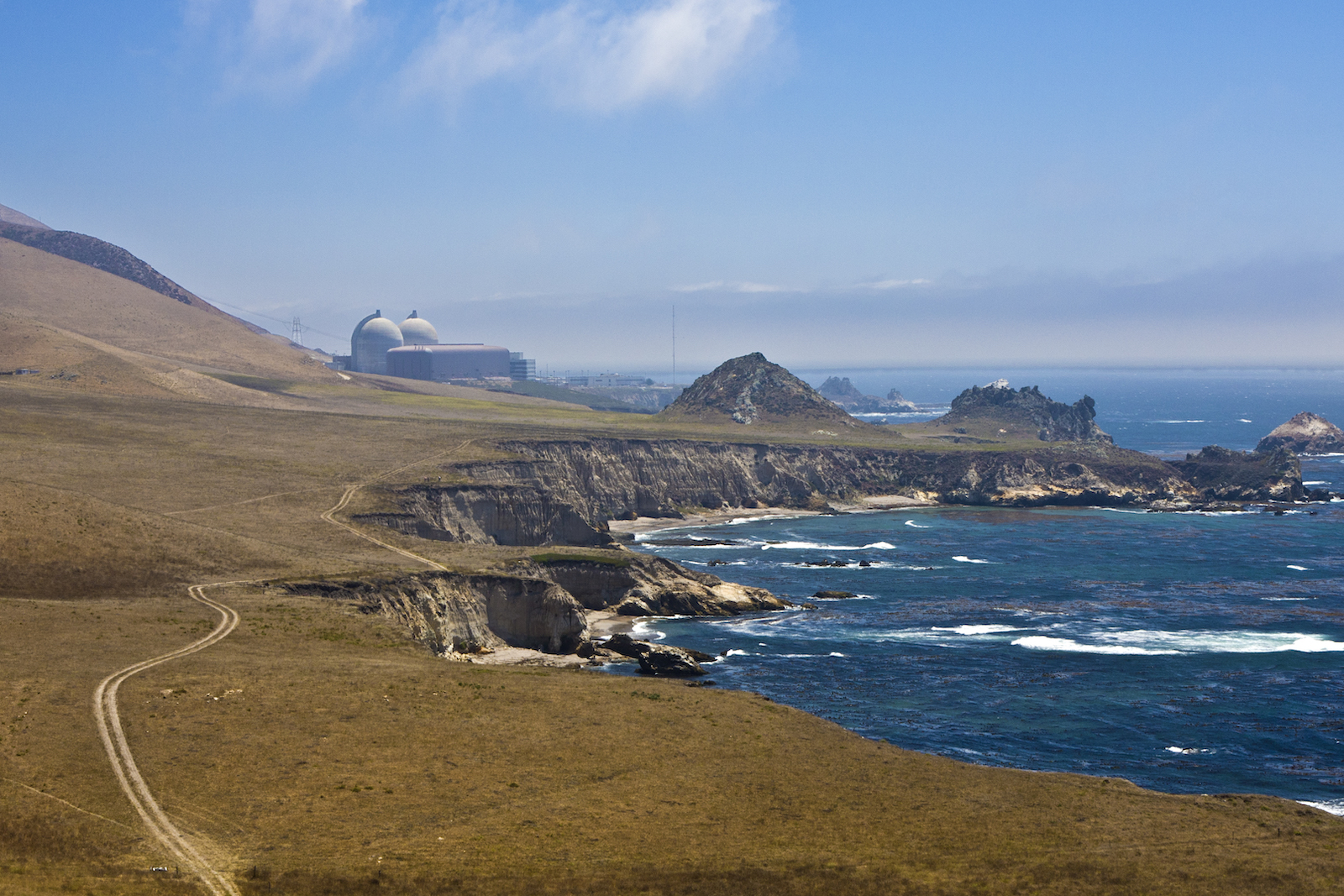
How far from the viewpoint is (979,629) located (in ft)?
274

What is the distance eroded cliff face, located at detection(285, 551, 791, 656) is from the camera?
230ft

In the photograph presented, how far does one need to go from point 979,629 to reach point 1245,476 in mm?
107713

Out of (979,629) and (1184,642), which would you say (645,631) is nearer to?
(979,629)

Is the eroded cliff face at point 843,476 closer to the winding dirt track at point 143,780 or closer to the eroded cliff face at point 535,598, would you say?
the eroded cliff face at point 535,598

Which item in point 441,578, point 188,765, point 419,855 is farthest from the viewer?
point 441,578

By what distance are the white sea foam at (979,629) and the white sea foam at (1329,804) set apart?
34586mm

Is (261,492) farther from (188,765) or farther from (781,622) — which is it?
(188,765)

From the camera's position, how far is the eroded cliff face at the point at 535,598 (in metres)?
70.1

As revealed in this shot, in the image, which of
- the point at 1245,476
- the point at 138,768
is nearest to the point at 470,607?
the point at 138,768

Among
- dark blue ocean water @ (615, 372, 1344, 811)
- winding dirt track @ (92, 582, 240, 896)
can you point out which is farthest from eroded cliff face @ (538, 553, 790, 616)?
winding dirt track @ (92, 582, 240, 896)

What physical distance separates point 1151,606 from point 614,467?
79.4 meters

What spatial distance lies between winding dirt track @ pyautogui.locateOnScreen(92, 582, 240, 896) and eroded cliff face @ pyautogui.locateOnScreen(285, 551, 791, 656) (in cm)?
1471

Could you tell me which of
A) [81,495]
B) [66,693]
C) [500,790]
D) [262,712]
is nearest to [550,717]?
[500,790]

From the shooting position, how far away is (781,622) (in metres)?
86.2
